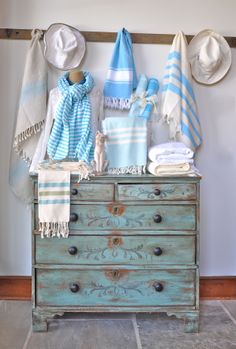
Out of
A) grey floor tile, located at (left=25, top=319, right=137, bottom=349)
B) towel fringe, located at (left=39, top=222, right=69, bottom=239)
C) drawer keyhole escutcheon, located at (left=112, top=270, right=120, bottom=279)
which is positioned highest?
towel fringe, located at (left=39, top=222, right=69, bottom=239)

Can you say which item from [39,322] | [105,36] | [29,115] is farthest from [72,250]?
[105,36]

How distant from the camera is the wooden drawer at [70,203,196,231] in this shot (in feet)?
6.60

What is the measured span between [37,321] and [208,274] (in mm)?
1156

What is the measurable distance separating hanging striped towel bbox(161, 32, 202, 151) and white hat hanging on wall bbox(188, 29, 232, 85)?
0.08 metres

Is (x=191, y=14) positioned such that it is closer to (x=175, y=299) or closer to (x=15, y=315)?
(x=175, y=299)

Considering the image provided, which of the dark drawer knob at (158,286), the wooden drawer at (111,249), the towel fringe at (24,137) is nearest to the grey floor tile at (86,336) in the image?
the dark drawer knob at (158,286)

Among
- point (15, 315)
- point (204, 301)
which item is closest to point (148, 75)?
point (204, 301)

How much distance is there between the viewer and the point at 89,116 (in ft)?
7.53

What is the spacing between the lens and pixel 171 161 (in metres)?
2.05

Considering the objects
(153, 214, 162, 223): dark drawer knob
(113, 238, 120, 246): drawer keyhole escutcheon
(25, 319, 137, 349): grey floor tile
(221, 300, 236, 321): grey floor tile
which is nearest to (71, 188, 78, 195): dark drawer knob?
(113, 238, 120, 246): drawer keyhole escutcheon

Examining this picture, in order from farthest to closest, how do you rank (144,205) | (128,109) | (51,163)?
(128,109), (51,163), (144,205)

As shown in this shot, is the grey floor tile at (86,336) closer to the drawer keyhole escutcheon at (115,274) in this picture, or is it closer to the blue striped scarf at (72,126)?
the drawer keyhole escutcheon at (115,274)

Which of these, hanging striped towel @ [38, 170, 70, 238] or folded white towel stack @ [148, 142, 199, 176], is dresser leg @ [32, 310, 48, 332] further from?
folded white towel stack @ [148, 142, 199, 176]

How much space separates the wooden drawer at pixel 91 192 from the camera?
6.56 feet
